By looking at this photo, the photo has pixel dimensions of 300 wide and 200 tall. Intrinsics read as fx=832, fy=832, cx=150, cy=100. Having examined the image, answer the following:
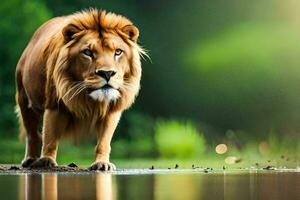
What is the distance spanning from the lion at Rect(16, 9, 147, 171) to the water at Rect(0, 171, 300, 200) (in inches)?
12.8

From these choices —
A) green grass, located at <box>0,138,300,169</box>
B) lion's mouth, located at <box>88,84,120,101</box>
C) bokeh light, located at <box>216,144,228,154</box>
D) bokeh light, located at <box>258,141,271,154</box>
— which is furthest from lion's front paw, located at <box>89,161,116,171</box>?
bokeh light, located at <box>258,141,271,154</box>

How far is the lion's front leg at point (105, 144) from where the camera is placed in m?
4.54

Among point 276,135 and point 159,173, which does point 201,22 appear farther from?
point 159,173

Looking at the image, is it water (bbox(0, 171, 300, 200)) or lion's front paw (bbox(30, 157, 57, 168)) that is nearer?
water (bbox(0, 171, 300, 200))

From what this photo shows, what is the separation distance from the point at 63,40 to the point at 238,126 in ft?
5.39

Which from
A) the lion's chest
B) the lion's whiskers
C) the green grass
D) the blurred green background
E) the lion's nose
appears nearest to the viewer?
the lion's nose

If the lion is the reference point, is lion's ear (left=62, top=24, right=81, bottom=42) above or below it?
above

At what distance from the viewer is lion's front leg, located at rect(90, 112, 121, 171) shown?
4.54m

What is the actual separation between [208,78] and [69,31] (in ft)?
4.78

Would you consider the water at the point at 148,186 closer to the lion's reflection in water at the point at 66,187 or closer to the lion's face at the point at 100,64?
the lion's reflection in water at the point at 66,187

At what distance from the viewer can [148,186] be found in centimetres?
381

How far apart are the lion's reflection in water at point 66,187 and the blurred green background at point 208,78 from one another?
1.38 m

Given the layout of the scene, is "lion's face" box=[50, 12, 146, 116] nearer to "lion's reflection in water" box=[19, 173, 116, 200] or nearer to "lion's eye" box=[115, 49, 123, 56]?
"lion's eye" box=[115, 49, 123, 56]

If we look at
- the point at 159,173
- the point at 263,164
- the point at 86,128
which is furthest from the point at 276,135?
the point at 86,128
